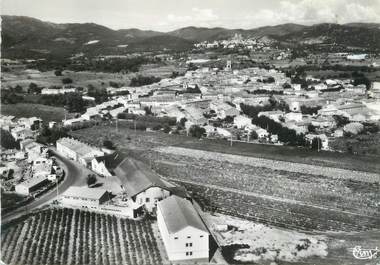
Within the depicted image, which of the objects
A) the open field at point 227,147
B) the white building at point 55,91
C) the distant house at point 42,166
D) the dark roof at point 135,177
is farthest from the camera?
the white building at point 55,91

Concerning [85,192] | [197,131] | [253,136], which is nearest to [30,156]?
[85,192]

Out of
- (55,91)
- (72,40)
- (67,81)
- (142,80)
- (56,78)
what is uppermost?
(72,40)

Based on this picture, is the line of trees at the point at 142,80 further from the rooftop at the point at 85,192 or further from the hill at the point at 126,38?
the rooftop at the point at 85,192

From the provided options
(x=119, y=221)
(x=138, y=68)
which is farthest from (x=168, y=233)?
(x=138, y=68)

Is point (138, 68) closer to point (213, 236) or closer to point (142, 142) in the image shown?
point (142, 142)

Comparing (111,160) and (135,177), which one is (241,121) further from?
(135,177)

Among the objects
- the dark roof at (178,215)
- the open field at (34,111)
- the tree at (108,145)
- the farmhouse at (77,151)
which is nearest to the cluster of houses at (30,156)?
the farmhouse at (77,151)
